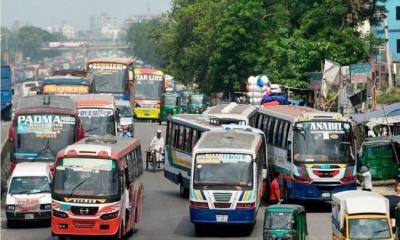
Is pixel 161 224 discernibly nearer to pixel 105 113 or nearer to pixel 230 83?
pixel 105 113

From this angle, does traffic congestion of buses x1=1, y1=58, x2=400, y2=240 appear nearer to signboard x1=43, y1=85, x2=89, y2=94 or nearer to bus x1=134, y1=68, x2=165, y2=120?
signboard x1=43, y1=85, x2=89, y2=94

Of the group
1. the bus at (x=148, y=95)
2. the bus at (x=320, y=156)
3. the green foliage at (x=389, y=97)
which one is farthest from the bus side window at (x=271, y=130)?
the bus at (x=148, y=95)

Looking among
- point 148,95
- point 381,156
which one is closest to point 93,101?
point 381,156

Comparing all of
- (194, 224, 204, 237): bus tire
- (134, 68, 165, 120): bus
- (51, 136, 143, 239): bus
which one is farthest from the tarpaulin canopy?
(134, 68, 165, 120): bus

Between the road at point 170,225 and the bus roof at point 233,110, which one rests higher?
the bus roof at point 233,110

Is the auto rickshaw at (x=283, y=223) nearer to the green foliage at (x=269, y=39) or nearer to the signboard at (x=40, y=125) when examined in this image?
the signboard at (x=40, y=125)

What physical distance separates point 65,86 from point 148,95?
28490mm

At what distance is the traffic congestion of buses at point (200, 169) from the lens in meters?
27.8

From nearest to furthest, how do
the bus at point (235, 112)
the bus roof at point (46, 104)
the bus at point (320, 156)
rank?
1. the bus at point (320, 156)
2. the bus roof at point (46, 104)
3. the bus at point (235, 112)

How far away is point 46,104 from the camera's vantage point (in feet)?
124

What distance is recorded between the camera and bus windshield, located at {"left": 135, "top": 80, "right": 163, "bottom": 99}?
80.3 meters

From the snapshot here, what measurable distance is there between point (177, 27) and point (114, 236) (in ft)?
265

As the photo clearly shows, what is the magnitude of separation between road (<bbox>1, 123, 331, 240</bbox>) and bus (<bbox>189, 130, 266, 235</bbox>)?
0.70m

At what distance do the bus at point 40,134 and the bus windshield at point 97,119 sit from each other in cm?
647
